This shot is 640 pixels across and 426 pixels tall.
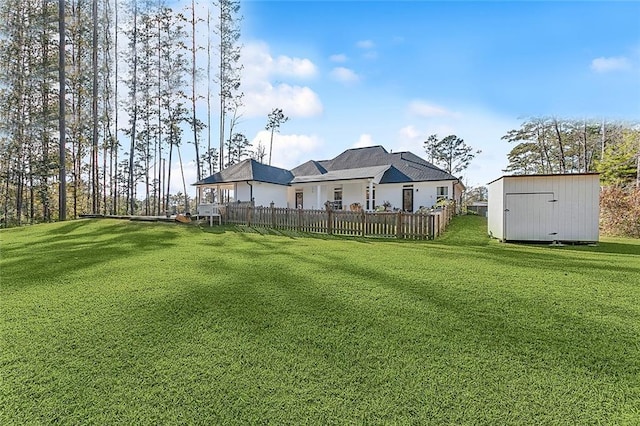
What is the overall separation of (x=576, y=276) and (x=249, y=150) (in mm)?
33430

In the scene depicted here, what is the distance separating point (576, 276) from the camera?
4.74 metres

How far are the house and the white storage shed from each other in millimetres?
→ 9053

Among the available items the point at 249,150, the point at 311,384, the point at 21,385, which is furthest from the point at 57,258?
the point at 249,150

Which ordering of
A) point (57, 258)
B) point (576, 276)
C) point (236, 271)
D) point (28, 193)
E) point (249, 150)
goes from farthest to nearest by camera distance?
1. point (249, 150)
2. point (28, 193)
3. point (57, 258)
4. point (236, 271)
5. point (576, 276)

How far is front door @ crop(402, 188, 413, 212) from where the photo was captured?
20.0m

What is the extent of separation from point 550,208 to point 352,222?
5.89 meters

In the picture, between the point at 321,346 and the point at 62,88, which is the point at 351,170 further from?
the point at 321,346

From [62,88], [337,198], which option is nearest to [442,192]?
[337,198]

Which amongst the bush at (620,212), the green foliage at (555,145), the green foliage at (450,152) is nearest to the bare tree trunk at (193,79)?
the bush at (620,212)

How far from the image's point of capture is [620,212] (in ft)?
41.4

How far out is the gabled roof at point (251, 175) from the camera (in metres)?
19.9

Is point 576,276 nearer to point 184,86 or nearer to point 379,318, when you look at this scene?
point 379,318

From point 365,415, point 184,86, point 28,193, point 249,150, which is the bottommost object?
point 365,415

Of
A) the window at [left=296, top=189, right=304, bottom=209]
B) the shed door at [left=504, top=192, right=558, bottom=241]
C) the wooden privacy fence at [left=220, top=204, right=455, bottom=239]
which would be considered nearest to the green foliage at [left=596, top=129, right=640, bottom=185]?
the shed door at [left=504, top=192, right=558, bottom=241]
